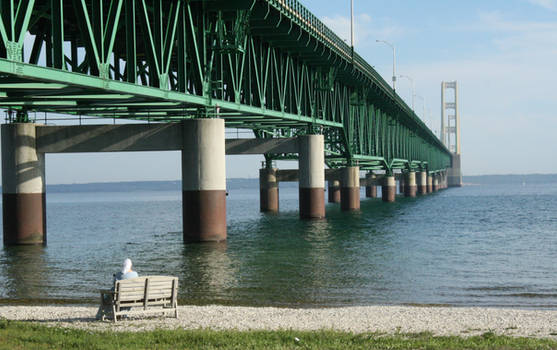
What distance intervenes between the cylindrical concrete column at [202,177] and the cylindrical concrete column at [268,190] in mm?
48062

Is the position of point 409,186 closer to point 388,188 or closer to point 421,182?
point 421,182

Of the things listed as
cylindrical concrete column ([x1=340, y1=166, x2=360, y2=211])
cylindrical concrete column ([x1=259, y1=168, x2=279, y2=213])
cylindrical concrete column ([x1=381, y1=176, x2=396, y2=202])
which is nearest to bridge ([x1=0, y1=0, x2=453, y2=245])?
cylindrical concrete column ([x1=340, y1=166, x2=360, y2=211])

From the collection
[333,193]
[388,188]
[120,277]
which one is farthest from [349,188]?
[120,277]

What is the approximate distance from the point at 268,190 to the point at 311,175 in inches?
1040

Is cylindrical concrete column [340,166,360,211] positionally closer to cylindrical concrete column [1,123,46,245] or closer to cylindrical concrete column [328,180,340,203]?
cylindrical concrete column [328,180,340,203]

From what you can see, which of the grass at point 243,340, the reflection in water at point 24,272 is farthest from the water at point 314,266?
the grass at point 243,340

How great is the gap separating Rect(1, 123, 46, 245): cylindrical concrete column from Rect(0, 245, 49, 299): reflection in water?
4.06 feet

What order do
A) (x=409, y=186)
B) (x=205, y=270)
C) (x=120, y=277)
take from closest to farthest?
(x=120, y=277), (x=205, y=270), (x=409, y=186)

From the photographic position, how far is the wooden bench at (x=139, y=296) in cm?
1728

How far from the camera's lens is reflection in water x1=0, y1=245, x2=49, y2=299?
85.4 feet

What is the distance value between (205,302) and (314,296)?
11.5 ft

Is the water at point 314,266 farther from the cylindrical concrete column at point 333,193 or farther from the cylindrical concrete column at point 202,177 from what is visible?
the cylindrical concrete column at point 333,193

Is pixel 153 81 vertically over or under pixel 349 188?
over

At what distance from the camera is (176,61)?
50.2 metres
